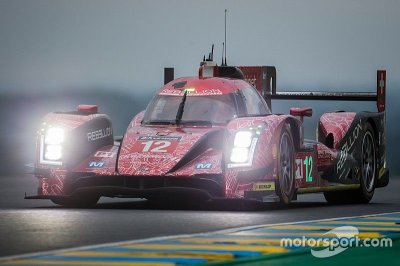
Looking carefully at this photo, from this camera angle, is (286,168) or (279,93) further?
(279,93)

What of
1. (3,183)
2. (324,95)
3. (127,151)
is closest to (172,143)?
(127,151)

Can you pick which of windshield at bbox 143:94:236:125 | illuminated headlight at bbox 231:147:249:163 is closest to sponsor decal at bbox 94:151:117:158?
windshield at bbox 143:94:236:125

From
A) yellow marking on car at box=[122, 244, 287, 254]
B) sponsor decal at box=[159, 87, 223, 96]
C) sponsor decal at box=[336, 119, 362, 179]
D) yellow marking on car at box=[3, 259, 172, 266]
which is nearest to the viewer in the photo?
yellow marking on car at box=[3, 259, 172, 266]

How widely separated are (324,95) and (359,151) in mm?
2034

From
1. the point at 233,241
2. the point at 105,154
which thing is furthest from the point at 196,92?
the point at 233,241

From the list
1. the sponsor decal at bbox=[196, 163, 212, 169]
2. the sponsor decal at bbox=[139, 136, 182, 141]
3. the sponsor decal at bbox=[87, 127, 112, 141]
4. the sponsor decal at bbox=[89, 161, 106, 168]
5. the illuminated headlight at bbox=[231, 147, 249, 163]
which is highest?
the sponsor decal at bbox=[139, 136, 182, 141]

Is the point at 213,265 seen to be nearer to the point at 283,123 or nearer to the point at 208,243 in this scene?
the point at 208,243

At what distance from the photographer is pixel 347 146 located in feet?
60.1

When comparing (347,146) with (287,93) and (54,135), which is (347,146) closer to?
(287,93)

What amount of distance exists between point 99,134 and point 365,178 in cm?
460

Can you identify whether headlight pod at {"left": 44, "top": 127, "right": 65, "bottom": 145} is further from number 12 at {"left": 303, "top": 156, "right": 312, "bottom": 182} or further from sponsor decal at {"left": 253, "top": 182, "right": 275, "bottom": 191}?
number 12 at {"left": 303, "top": 156, "right": 312, "bottom": 182}

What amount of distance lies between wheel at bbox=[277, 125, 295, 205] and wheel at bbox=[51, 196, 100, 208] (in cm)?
229

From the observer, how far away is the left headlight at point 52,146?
1552cm

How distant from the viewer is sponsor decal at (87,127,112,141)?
1584 centimetres
